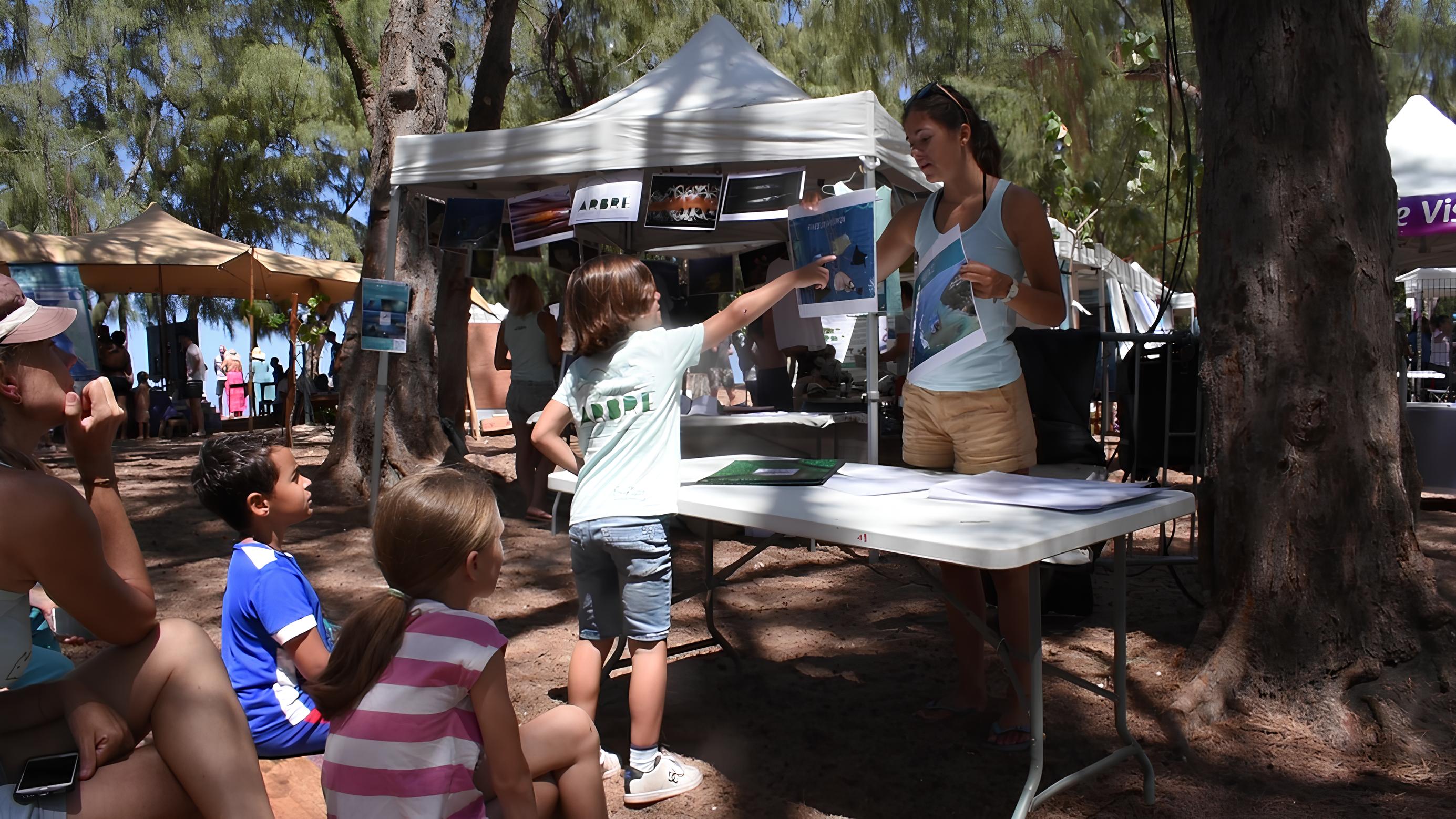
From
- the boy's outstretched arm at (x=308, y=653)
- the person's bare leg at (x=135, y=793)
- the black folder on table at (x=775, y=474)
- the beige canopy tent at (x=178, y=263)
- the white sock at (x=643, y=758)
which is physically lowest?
the white sock at (x=643, y=758)

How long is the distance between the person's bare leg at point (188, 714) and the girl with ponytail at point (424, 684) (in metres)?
0.18

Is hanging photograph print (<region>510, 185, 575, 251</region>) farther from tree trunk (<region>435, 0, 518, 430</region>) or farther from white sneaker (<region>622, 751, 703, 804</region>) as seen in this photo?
white sneaker (<region>622, 751, 703, 804</region>)

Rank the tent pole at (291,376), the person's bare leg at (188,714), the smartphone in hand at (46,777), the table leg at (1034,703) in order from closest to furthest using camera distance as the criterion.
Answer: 1. the smartphone in hand at (46,777)
2. the person's bare leg at (188,714)
3. the table leg at (1034,703)
4. the tent pole at (291,376)

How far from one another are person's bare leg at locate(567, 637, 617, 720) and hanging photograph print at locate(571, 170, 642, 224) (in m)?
2.97

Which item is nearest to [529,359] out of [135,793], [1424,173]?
[135,793]

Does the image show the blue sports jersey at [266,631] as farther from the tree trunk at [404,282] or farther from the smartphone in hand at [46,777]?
the tree trunk at [404,282]

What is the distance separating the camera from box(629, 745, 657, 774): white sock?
261 cm

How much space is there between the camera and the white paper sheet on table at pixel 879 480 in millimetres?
2465

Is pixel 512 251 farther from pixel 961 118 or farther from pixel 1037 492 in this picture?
pixel 1037 492

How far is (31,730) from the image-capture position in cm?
157

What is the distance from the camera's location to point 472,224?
240 inches

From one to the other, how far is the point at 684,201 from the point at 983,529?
374cm

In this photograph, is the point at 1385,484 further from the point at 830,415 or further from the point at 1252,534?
the point at 830,415

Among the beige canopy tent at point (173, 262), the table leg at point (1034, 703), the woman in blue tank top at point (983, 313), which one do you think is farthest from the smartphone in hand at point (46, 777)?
the beige canopy tent at point (173, 262)
